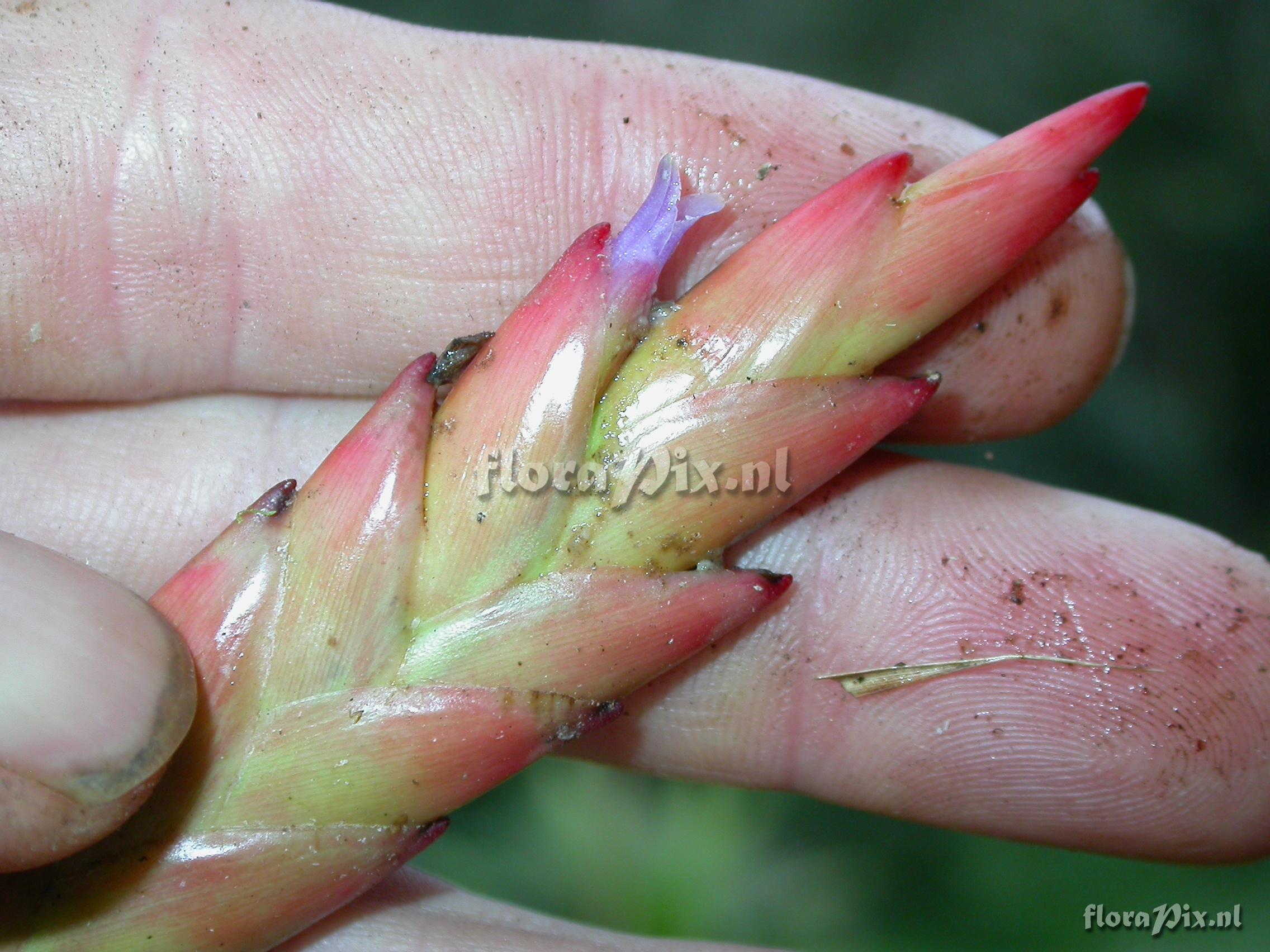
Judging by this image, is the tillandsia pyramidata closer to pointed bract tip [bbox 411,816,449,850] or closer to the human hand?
pointed bract tip [bbox 411,816,449,850]

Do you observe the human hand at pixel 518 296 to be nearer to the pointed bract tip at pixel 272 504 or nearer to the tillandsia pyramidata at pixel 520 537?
the tillandsia pyramidata at pixel 520 537

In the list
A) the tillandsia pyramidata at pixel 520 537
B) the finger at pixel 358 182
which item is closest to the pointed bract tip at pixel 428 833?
the tillandsia pyramidata at pixel 520 537

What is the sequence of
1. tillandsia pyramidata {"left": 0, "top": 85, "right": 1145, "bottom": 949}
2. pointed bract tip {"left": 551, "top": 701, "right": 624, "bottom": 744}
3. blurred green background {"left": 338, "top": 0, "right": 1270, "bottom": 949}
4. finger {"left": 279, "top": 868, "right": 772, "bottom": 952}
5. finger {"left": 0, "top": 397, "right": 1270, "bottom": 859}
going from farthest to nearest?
blurred green background {"left": 338, "top": 0, "right": 1270, "bottom": 949} < finger {"left": 0, "top": 397, "right": 1270, "bottom": 859} < finger {"left": 279, "top": 868, "right": 772, "bottom": 952} < pointed bract tip {"left": 551, "top": 701, "right": 624, "bottom": 744} < tillandsia pyramidata {"left": 0, "top": 85, "right": 1145, "bottom": 949}

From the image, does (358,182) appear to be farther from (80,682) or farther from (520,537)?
(80,682)

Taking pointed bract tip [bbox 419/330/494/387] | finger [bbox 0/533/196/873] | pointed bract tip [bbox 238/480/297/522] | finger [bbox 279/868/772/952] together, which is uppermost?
pointed bract tip [bbox 419/330/494/387]

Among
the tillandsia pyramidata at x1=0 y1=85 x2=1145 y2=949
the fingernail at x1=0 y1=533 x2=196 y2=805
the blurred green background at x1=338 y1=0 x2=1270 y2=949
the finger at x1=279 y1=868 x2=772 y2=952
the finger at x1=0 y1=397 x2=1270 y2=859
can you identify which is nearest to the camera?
the fingernail at x1=0 y1=533 x2=196 y2=805

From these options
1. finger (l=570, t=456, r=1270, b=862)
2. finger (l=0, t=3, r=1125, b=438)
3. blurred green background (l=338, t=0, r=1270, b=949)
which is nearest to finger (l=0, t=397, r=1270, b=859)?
finger (l=570, t=456, r=1270, b=862)

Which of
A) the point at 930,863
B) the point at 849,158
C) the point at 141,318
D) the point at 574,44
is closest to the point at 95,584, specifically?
the point at 141,318
